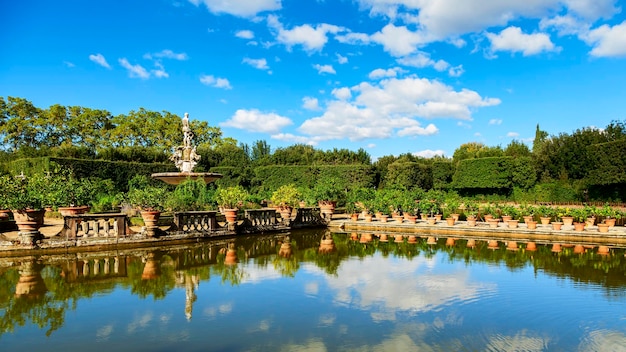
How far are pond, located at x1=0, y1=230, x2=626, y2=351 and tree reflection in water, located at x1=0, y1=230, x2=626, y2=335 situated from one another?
1.6 inches

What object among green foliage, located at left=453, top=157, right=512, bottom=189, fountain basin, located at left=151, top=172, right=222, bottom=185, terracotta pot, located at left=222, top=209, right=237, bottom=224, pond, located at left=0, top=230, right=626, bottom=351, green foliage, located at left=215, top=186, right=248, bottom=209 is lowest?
pond, located at left=0, top=230, right=626, bottom=351

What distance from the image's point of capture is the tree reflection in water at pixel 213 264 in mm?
6660

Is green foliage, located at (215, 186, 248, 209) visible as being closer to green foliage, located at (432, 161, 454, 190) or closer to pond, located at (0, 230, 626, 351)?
pond, located at (0, 230, 626, 351)

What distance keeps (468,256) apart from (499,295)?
3905mm

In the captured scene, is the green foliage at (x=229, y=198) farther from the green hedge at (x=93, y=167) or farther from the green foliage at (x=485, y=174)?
the green foliage at (x=485, y=174)

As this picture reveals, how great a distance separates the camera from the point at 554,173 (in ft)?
96.7

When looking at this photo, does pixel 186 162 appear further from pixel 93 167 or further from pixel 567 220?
pixel 567 220

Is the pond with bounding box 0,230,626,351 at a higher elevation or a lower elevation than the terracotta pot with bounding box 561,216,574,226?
lower

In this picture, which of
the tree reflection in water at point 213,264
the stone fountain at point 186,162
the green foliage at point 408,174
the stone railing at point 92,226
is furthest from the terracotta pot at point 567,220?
the green foliage at point 408,174

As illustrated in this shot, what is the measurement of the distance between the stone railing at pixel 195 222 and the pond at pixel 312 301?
69.0 inches

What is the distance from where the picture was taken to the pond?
498cm

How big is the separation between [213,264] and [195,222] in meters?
3.88

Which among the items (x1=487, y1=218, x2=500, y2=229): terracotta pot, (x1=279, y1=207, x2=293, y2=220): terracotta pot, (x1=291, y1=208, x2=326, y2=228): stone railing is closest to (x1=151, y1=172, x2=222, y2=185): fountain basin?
(x1=279, y1=207, x2=293, y2=220): terracotta pot

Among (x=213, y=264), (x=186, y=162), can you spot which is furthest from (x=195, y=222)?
(x=186, y=162)
